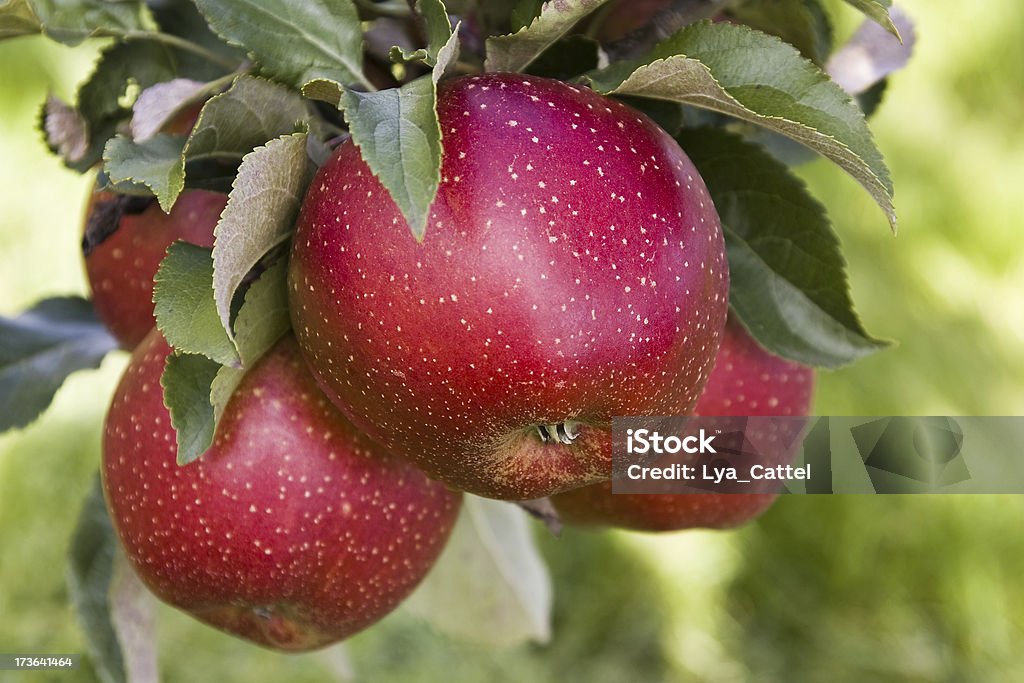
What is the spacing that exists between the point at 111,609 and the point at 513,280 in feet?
1.01

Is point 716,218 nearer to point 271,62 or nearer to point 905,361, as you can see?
point 271,62

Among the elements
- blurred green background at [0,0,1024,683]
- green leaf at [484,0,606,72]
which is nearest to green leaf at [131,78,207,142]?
green leaf at [484,0,606,72]

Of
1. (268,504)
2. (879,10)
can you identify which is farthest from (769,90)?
(268,504)

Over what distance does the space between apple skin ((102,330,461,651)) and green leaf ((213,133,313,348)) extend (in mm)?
72

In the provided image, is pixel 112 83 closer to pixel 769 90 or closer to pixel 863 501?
pixel 769 90

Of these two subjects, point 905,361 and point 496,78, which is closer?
point 496,78

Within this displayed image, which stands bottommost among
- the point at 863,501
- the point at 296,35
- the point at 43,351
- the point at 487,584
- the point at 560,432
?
the point at 863,501

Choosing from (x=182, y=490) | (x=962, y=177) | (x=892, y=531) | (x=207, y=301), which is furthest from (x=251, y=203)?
(x=962, y=177)

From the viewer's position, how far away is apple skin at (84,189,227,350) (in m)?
0.47

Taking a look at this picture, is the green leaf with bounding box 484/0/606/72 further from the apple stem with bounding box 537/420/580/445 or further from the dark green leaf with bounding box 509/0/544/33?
the apple stem with bounding box 537/420/580/445

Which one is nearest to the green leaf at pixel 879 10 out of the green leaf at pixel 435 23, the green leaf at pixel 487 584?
the green leaf at pixel 435 23

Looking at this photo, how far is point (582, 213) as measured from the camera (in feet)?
1.12

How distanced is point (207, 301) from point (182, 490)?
4.1 inches

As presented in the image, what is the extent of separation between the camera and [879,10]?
0.33m
